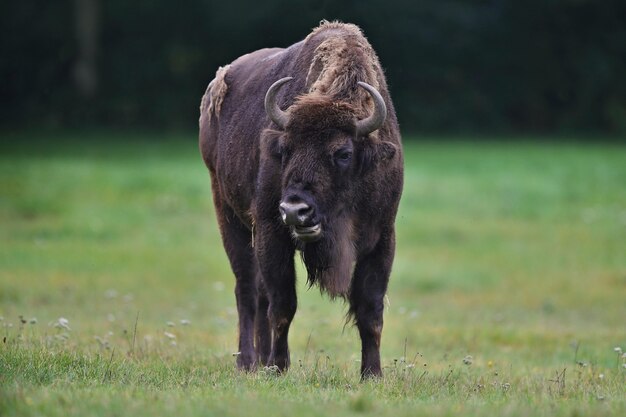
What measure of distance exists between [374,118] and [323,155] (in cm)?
47

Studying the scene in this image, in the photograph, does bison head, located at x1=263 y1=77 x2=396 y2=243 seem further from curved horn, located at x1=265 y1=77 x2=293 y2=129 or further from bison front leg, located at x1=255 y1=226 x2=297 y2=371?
bison front leg, located at x1=255 y1=226 x2=297 y2=371

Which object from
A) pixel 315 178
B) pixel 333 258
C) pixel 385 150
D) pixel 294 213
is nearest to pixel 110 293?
pixel 333 258

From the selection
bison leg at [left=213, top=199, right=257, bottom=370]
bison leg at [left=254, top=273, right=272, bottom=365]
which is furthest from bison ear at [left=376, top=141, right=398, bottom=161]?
bison leg at [left=213, top=199, right=257, bottom=370]

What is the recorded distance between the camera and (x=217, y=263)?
66.8 feet

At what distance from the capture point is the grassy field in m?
7.30

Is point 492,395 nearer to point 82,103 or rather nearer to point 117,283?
point 117,283

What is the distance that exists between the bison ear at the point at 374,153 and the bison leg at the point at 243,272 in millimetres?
2401

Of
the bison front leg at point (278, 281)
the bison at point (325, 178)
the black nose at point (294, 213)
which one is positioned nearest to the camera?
the black nose at point (294, 213)

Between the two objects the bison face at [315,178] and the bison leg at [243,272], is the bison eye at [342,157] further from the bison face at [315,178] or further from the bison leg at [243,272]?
the bison leg at [243,272]

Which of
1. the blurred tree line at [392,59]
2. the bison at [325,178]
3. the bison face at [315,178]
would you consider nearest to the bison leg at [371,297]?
the bison at [325,178]

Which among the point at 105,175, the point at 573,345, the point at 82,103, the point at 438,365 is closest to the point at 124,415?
the point at 438,365

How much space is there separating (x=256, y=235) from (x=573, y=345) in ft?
17.2

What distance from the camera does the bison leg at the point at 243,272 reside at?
10383mm

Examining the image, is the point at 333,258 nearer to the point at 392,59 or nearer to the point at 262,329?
the point at 262,329
